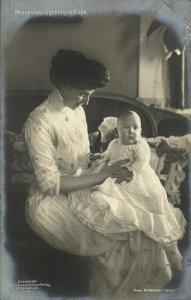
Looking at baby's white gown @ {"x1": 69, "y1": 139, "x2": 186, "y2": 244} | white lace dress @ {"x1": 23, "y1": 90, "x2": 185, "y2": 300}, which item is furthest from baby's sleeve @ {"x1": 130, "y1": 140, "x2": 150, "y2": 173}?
white lace dress @ {"x1": 23, "y1": 90, "x2": 185, "y2": 300}

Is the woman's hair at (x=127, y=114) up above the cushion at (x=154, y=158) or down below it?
above

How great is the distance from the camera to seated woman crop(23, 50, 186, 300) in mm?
1202

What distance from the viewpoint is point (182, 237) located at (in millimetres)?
1245

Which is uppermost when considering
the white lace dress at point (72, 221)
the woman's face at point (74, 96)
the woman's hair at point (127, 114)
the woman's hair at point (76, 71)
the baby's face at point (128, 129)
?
the woman's hair at point (76, 71)

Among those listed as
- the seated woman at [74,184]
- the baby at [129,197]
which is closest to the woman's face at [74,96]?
the seated woman at [74,184]

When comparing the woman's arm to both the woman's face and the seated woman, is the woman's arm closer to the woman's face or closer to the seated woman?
the seated woman

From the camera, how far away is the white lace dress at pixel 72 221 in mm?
1201

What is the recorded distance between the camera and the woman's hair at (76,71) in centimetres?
122

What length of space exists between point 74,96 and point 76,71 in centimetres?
6

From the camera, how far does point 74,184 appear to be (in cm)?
121

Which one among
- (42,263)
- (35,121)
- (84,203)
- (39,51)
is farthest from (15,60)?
(42,263)

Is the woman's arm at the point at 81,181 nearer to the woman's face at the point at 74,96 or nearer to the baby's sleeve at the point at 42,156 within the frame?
the baby's sleeve at the point at 42,156

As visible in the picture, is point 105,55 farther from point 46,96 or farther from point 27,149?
point 27,149

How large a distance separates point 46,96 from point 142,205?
373mm
